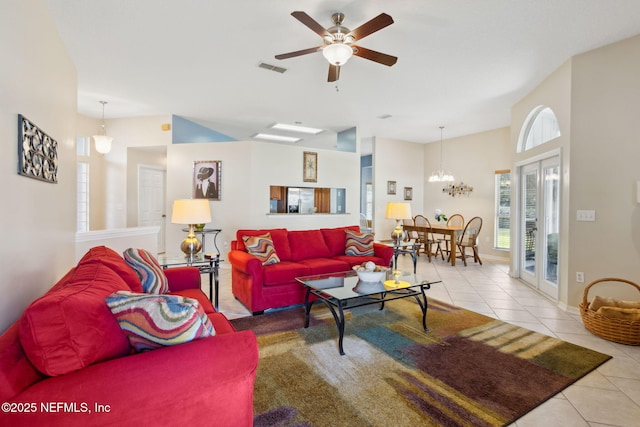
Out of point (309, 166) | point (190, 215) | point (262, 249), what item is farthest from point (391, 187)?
point (190, 215)

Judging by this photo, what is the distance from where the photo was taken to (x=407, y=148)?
325 inches

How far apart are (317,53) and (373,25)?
4.22 ft

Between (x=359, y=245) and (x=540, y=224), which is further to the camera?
(x=540, y=224)

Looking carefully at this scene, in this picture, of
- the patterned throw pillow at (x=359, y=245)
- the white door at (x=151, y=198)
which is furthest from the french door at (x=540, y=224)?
the white door at (x=151, y=198)

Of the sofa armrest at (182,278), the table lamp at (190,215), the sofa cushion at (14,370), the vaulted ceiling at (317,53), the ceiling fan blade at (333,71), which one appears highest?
the vaulted ceiling at (317,53)

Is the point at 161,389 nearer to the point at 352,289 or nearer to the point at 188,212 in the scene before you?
the point at 352,289

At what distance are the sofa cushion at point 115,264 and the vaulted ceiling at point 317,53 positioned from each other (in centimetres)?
215

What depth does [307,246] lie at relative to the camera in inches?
162

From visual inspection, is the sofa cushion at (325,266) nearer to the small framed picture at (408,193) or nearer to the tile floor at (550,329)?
the tile floor at (550,329)

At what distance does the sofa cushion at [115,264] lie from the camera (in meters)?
1.81

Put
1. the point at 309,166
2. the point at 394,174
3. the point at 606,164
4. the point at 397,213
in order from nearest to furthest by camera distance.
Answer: the point at 606,164
the point at 397,213
the point at 309,166
the point at 394,174

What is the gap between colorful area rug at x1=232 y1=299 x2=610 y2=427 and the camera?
5.79 feet

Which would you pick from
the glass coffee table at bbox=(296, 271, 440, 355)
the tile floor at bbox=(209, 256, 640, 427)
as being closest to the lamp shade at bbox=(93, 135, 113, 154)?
the tile floor at bbox=(209, 256, 640, 427)

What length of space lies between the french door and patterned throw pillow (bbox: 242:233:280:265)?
11.2 feet
